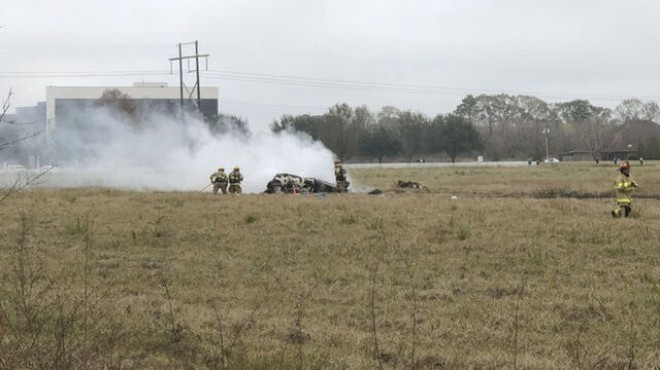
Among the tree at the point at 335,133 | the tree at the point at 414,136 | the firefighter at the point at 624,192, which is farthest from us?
the tree at the point at 414,136

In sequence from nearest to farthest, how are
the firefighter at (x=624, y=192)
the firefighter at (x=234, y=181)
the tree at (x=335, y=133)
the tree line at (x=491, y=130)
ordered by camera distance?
the firefighter at (x=624, y=192), the firefighter at (x=234, y=181), the tree at (x=335, y=133), the tree line at (x=491, y=130)

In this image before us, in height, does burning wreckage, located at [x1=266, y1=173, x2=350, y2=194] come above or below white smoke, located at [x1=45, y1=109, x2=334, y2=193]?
below

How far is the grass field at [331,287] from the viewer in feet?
20.1

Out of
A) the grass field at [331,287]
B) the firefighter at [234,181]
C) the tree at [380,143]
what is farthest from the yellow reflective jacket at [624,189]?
the tree at [380,143]

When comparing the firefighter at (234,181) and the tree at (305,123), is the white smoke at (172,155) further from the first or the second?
the tree at (305,123)

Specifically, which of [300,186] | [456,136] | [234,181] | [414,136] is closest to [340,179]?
[300,186]

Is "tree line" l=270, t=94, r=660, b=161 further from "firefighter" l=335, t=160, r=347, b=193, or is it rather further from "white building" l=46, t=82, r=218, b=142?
"firefighter" l=335, t=160, r=347, b=193

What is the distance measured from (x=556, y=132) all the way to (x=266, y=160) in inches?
4115

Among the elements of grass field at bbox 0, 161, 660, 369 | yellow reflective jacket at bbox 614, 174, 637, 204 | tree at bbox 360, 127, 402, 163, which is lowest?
grass field at bbox 0, 161, 660, 369

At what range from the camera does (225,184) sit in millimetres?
27875

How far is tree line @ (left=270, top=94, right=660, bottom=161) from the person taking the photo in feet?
289

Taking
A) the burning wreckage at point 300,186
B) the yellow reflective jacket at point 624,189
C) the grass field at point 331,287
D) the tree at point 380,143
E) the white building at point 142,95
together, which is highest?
the white building at point 142,95

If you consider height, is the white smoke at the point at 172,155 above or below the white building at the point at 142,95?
below

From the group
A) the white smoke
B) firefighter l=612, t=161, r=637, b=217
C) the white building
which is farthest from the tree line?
firefighter l=612, t=161, r=637, b=217
